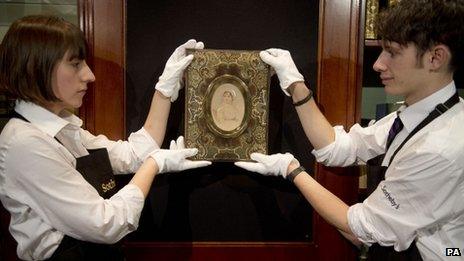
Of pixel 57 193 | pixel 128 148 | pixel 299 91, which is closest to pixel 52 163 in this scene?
pixel 57 193

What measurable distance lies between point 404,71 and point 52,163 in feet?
3.14

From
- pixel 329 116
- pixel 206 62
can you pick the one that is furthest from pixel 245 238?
pixel 206 62

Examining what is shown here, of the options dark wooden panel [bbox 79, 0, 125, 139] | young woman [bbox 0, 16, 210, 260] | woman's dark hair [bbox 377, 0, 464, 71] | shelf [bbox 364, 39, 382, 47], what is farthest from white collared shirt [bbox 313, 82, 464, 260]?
dark wooden panel [bbox 79, 0, 125, 139]

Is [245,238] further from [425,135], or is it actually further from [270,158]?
[425,135]

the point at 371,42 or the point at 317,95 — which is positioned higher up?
the point at 371,42

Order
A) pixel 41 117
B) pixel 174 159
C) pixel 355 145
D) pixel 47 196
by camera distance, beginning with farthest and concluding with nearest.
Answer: pixel 355 145
pixel 174 159
pixel 41 117
pixel 47 196

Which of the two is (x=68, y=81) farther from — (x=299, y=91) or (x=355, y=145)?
(x=355, y=145)

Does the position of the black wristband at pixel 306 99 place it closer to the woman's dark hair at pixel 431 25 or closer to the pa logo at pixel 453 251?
the woman's dark hair at pixel 431 25

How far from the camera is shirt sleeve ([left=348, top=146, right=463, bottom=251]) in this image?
109 cm

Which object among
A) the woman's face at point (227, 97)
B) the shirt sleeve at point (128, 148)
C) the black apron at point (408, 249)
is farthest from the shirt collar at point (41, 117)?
the black apron at point (408, 249)

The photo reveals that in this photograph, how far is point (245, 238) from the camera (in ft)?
5.30

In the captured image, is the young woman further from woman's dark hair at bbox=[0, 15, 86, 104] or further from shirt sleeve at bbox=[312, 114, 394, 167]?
shirt sleeve at bbox=[312, 114, 394, 167]

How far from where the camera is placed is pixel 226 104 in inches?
56.7

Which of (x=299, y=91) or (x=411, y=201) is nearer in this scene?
(x=411, y=201)
